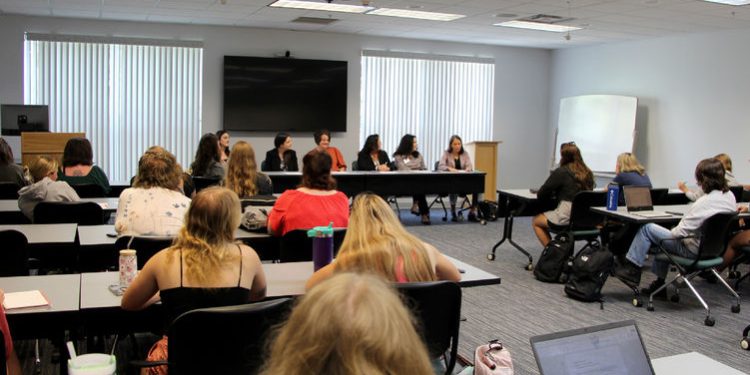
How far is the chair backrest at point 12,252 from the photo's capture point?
3717 mm

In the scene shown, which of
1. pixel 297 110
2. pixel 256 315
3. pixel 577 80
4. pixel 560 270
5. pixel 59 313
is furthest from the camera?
pixel 577 80

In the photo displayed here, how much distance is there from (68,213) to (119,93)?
228 inches

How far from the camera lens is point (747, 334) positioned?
4.83 meters

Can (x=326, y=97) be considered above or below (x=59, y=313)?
above

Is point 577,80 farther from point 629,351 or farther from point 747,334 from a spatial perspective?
point 629,351

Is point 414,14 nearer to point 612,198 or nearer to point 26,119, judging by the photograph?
point 612,198

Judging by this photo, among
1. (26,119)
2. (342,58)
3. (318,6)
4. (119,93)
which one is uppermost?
(318,6)

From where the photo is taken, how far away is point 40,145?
8.38 meters

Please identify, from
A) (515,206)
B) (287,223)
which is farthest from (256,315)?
(515,206)

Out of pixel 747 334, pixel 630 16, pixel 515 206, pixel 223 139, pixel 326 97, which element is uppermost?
pixel 630 16

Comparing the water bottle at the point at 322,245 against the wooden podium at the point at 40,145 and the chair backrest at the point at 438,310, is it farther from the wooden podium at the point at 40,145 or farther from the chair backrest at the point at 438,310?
the wooden podium at the point at 40,145

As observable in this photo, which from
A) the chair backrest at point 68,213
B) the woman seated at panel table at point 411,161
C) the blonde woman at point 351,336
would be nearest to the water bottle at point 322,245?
the blonde woman at point 351,336

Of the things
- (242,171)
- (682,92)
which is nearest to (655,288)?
(242,171)

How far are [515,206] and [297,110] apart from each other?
4.64m
